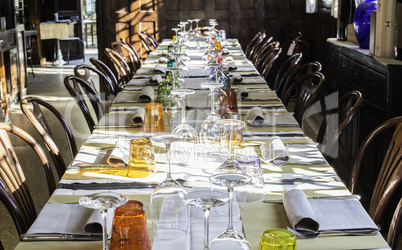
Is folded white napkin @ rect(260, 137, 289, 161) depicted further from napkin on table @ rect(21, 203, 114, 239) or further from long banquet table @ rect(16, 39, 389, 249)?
napkin on table @ rect(21, 203, 114, 239)

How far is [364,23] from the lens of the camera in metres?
4.47

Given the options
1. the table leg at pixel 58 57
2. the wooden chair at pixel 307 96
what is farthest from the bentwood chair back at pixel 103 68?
the table leg at pixel 58 57

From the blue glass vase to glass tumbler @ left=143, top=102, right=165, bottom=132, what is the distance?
2.27 meters

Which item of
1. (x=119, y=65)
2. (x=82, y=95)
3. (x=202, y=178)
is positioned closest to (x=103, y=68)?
(x=119, y=65)

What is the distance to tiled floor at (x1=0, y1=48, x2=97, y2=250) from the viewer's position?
391 cm

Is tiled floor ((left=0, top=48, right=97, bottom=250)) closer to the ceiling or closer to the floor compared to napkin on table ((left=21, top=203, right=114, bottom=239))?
closer to the floor

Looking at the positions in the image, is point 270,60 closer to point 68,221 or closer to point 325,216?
point 325,216

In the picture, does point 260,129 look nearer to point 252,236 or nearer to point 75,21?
point 252,236

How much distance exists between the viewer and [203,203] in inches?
46.6

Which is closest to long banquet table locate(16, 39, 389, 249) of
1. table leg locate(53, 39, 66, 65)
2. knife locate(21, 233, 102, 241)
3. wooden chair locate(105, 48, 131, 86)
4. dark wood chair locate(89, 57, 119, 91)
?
knife locate(21, 233, 102, 241)

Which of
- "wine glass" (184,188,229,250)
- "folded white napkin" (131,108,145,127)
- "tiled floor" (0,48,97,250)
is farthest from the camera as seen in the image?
"tiled floor" (0,48,97,250)

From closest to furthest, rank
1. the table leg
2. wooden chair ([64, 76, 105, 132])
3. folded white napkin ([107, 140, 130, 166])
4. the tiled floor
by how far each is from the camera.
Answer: folded white napkin ([107, 140, 130, 166]) → wooden chair ([64, 76, 105, 132]) → the tiled floor → the table leg

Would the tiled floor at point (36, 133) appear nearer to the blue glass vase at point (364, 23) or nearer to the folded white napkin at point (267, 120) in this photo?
Answer: the folded white napkin at point (267, 120)

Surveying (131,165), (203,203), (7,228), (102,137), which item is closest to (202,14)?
(7,228)
